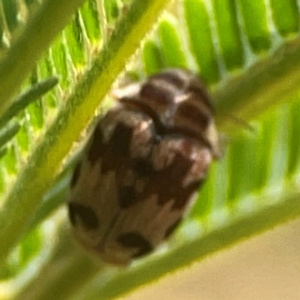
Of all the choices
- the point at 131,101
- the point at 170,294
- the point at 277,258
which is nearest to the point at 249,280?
the point at 277,258

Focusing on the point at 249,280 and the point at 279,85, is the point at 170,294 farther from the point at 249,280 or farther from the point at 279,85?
the point at 279,85

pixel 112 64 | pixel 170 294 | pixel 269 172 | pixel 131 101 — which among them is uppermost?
pixel 112 64

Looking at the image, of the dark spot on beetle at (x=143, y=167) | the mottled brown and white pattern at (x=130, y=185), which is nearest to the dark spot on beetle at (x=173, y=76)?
the mottled brown and white pattern at (x=130, y=185)

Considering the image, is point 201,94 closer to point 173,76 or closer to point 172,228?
point 173,76

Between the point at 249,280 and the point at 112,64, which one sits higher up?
the point at 112,64

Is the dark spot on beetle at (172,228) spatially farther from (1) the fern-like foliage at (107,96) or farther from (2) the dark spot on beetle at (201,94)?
(2) the dark spot on beetle at (201,94)

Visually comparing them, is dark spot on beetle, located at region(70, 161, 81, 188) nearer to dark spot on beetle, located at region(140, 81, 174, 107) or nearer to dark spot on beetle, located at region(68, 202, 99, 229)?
dark spot on beetle, located at region(68, 202, 99, 229)
